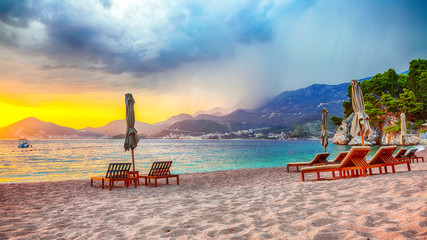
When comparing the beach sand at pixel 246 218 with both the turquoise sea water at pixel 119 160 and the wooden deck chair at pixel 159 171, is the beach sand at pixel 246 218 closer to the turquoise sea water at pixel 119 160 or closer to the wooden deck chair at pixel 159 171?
the wooden deck chair at pixel 159 171

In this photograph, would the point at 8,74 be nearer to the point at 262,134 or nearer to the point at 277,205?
the point at 277,205

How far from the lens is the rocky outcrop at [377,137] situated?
47906 millimetres

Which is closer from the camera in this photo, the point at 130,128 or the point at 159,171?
the point at 159,171

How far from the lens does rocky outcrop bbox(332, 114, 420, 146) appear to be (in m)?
47.9

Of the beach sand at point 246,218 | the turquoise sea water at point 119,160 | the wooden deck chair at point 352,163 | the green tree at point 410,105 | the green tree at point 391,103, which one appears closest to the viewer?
the beach sand at point 246,218

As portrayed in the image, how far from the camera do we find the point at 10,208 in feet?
21.0

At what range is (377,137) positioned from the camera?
2195 inches

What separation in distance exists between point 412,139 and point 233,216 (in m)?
51.2

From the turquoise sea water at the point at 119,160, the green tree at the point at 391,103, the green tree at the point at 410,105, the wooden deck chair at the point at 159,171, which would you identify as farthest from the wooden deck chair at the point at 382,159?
the green tree at the point at 391,103

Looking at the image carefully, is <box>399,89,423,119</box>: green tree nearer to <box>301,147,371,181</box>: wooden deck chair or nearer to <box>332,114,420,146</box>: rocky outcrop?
<box>332,114,420,146</box>: rocky outcrop

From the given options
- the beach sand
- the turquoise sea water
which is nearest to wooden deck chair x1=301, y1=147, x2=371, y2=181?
the beach sand

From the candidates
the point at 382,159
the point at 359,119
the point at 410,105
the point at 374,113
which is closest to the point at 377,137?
the point at 374,113

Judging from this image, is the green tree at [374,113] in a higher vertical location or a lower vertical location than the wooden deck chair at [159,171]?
higher

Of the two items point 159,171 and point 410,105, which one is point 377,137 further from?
point 159,171
